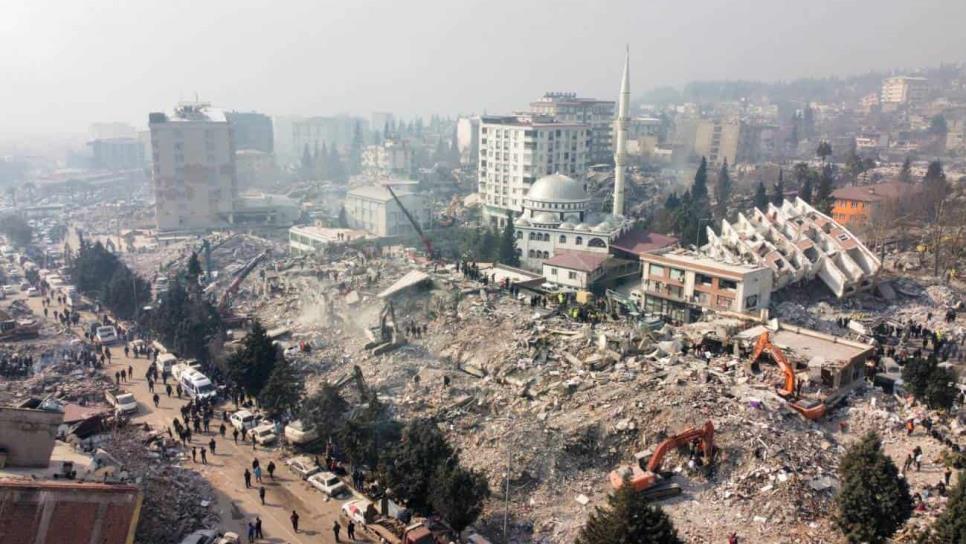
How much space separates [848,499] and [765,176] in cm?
5239

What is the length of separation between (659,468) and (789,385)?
5.31 m

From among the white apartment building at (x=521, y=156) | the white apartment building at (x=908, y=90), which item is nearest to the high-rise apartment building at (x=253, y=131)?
the white apartment building at (x=521, y=156)

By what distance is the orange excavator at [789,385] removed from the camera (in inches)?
721

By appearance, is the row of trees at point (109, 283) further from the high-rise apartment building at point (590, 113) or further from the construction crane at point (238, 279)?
the high-rise apartment building at point (590, 113)

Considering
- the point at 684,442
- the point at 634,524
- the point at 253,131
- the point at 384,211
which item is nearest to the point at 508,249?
the point at 384,211

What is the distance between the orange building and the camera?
128 ft

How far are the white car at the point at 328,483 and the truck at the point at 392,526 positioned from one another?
69 centimetres

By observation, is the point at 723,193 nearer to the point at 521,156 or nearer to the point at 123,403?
the point at 521,156

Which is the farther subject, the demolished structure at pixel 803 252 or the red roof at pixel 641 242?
the red roof at pixel 641 242

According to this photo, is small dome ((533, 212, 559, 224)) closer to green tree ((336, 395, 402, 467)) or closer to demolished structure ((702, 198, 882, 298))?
demolished structure ((702, 198, 882, 298))

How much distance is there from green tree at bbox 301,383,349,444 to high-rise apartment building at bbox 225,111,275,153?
8455 centimetres

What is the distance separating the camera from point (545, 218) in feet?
124

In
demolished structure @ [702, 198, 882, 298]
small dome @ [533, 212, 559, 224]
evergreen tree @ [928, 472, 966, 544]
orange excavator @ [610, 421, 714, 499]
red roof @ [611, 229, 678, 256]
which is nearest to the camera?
evergreen tree @ [928, 472, 966, 544]

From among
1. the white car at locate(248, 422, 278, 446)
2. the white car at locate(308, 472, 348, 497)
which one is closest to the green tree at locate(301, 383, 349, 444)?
the white car at locate(248, 422, 278, 446)
